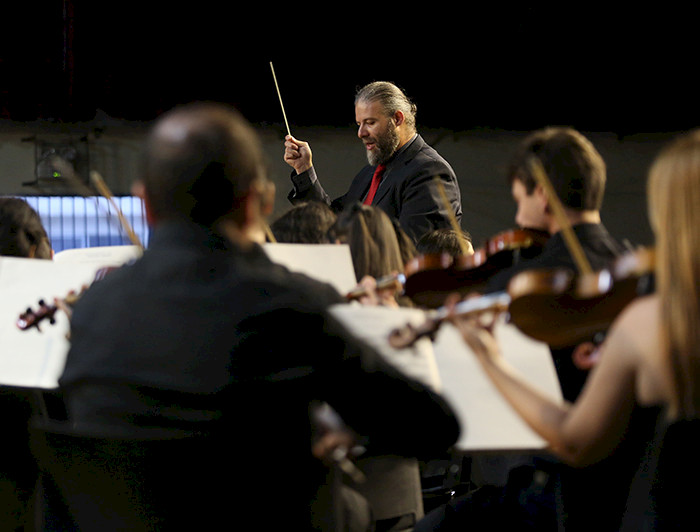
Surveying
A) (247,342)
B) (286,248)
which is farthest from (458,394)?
(286,248)

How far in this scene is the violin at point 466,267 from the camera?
6.19ft

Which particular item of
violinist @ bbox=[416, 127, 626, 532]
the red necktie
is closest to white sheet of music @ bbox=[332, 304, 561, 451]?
violinist @ bbox=[416, 127, 626, 532]

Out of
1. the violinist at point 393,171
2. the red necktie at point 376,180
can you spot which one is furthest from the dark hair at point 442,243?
the red necktie at point 376,180

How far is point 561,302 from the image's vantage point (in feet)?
4.48

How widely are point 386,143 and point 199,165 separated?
2386mm

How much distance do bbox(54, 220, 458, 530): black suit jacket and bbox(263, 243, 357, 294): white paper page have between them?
2.43 feet

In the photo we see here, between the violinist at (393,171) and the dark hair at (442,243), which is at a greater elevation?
the violinist at (393,171)

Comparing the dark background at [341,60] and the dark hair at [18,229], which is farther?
the dark background at [341,60]

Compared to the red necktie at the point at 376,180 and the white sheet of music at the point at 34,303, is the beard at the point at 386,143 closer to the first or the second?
the red necktie at the point at 376,180

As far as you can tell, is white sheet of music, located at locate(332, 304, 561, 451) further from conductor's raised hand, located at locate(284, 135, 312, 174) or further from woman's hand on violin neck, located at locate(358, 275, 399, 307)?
conductor's raised hand, located at locate(284, 135, 312, 174)

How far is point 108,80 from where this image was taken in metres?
6.31

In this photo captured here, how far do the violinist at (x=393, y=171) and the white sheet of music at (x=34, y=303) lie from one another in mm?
1423

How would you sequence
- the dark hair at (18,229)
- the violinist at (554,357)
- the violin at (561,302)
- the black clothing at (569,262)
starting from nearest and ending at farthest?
the violin at (561,302) < the violinist at (554,357) < the black clothing at (569,262) < the dark hair at (18,229)

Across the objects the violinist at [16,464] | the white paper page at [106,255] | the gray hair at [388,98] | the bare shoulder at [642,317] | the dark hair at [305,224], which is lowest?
the violinist at [16,464]
